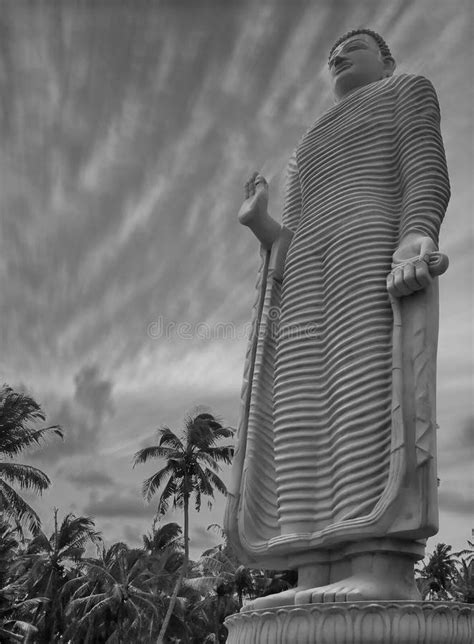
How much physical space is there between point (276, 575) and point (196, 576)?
3.72 m

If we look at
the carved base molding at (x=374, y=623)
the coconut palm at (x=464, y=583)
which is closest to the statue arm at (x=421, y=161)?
the carved base molding at (x=374, y=623)

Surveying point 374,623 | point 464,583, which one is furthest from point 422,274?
point 464,583

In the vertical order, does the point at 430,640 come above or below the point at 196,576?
below

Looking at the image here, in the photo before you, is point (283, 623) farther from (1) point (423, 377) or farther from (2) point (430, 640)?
(1) point (423, 377)

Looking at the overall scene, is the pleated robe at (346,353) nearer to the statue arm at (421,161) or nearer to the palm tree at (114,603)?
the statue arm at (421,161)

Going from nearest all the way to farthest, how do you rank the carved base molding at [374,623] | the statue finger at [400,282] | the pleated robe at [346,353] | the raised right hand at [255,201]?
1. the carved base molding at [374,623]
2. the pleated robe at [346,353]
3. the statue finger at [400,282]
4. the raised right hand at [255,201]

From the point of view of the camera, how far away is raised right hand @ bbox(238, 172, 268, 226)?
24.3 ft

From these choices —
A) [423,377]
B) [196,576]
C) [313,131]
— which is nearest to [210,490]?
[196,576]

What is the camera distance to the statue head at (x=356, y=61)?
7941 mm

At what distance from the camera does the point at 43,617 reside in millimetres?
22406

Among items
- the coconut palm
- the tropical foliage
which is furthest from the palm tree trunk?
the coconut palm

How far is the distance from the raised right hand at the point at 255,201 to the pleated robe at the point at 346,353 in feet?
1.41

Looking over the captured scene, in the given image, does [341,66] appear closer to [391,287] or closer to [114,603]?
[391,287]

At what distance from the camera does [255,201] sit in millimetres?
7398
